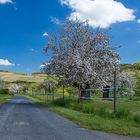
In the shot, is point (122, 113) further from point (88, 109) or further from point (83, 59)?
point (83, 59)

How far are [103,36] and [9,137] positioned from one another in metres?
37.8

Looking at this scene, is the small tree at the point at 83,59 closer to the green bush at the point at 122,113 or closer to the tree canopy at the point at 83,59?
the tree canopy at the point at 83,59

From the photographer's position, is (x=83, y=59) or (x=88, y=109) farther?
(x=83, y=59)

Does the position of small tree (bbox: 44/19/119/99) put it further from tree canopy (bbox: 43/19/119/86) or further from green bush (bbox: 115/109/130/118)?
green bush (bbox: 115/109/130/118)

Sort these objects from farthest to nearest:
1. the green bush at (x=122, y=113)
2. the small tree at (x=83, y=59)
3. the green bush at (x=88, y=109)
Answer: the small tree at (x=83, y=59) → the green bush at (x=88, y=109) → the green bush at (x=122, y=113)

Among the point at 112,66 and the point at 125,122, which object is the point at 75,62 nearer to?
the point at 112,66

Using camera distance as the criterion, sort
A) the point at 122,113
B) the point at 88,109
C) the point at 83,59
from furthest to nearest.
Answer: the point at 83,59 → the point at 88,109 → the point at 122,113

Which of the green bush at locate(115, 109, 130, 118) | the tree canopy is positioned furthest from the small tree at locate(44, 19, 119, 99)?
the green bush at locate(115, 109, 130, 118)

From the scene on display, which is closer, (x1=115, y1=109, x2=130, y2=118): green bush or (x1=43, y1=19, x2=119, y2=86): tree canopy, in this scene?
(x1=115, y1=109, x2=130, y2=118): green bush

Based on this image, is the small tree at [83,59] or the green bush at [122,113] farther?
the small tree at [83,59]

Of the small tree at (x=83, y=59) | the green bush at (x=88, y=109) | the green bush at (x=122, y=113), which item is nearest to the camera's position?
the green bush at (x=122, y=113)

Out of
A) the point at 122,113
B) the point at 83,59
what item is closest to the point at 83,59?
the point at 83,59

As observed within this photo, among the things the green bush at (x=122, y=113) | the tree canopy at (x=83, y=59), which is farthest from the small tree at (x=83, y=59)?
the green bush at (x=122, y=113)

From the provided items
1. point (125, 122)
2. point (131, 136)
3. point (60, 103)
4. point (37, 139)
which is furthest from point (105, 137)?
point (60, 103)
